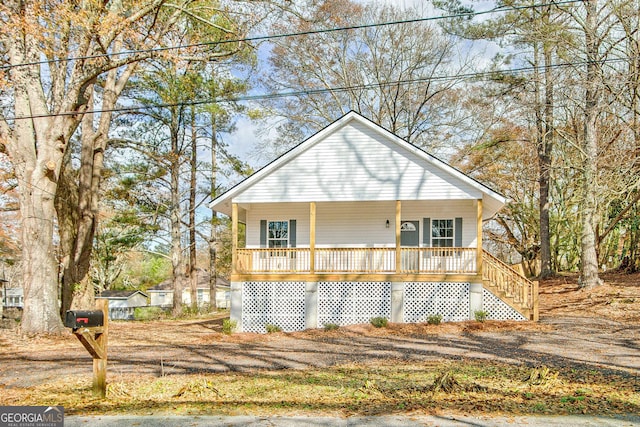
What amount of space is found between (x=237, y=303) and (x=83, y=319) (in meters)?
10.7

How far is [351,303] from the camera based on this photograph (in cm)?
1722

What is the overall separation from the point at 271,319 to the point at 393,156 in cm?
678

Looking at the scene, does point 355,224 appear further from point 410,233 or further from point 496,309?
point 496,309

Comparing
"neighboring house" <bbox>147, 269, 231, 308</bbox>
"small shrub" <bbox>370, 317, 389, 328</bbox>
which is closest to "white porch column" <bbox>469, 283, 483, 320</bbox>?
"small shrub" <bbox>370, 317, 389, 328</bbox>

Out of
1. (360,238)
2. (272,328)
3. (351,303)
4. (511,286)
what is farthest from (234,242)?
(511,286)

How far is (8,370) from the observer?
9.85m

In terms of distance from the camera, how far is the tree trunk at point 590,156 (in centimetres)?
1716

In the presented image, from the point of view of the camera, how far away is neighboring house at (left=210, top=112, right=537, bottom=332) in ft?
55.6

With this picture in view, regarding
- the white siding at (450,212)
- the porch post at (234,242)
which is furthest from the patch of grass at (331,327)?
the white siding at (450,212)

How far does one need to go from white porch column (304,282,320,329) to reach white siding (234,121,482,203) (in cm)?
292

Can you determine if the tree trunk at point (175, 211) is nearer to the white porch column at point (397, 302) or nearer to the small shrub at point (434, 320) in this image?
the white porch column at point (397, 302)

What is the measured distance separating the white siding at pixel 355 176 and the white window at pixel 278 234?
2.04 m

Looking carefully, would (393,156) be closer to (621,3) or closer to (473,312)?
(473,312)

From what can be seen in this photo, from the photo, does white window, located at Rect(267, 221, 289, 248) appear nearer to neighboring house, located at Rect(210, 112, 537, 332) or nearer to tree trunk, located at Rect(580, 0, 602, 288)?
neighboring house, located at Rect(210, 112, 537, 332)
